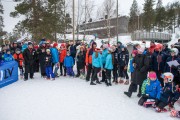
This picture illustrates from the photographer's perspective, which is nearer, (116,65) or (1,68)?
(1,68)

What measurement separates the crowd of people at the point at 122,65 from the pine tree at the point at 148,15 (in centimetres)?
4795

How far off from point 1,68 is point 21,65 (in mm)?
2090

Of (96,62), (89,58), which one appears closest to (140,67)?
(96,62)

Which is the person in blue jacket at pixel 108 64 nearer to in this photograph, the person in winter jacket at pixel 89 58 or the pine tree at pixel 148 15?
the person in winter jacket at pixel 89 58

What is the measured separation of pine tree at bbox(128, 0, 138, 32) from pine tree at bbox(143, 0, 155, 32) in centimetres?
317

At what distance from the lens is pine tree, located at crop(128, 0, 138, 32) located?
59.8m

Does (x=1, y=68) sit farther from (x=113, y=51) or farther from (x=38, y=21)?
(x=38, y=21)

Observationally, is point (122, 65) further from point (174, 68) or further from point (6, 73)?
point (6, 73)

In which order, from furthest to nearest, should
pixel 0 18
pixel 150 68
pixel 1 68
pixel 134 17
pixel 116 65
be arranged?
pixel 134 17
pixel 0 18
pixel 116 65
pixel 1 68
pixel 150 68

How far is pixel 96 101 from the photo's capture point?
737 cm

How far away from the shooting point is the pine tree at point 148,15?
187 feet

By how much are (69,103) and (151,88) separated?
8.85 feet

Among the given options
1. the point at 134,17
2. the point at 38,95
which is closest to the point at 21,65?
the point at 38,95

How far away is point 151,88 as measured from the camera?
6918 millimetres
